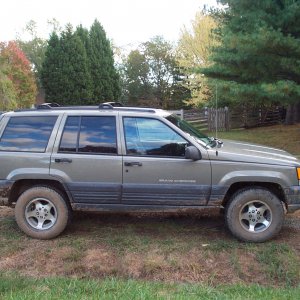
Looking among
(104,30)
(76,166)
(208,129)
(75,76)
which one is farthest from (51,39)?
(76,166)

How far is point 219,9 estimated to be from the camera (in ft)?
50.0

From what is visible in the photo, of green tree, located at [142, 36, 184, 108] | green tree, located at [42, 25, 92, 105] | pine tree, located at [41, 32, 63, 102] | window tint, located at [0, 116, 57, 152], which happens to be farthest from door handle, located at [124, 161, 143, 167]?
green tree, located at [142, 36, 184, 108]

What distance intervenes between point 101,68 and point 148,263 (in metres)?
29.2

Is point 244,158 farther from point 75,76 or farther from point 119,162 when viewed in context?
point 75,76

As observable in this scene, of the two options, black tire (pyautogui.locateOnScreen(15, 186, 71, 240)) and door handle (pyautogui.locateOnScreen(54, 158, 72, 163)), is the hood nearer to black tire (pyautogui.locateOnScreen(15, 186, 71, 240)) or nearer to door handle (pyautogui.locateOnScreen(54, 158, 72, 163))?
door handle (pyautogui.locateOnScreen(54, 158, 72, 163))

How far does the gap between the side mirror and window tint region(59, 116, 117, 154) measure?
0.97 m

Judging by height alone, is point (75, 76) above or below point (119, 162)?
above

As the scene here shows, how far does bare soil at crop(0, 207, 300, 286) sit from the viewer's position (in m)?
4.77

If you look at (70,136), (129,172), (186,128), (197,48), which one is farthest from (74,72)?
(129,172)

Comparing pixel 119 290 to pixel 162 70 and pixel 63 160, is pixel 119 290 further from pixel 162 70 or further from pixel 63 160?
pixel 162 70

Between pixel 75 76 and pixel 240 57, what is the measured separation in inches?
753

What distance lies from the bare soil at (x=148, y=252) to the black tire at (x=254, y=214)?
0.14m

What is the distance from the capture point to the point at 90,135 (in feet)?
18.9

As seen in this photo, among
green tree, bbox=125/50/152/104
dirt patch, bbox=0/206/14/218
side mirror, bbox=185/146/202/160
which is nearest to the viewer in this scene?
side mirror, bbox=185/146/202/160
